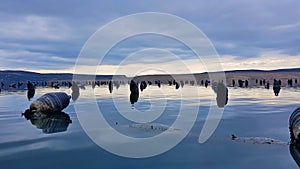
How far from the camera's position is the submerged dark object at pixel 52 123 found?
1471 centimetres

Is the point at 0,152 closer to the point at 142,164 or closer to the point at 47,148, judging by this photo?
the point at 47,148

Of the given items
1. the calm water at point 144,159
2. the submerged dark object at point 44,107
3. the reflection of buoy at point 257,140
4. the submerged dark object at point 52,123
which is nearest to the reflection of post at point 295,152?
the calm water at point 144,159

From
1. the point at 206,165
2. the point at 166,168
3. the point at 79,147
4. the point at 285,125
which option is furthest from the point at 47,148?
the point at 285,125

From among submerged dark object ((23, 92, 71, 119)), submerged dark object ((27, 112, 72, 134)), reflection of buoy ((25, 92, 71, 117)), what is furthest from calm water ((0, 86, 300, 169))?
reflection of buoy ((25, 92, 71, 117))

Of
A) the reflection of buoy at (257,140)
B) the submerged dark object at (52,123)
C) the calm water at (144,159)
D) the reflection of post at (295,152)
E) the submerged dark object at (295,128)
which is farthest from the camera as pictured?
the submerged dark object at (52,123)

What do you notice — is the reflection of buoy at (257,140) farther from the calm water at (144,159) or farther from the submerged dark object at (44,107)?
the submerged dark object at (44,107)

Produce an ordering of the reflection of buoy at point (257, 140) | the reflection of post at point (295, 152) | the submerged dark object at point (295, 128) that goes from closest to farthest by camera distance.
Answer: the reflection of post at point (295, 152)
the submerged dark object at point (295, 128)
the reflection of buoy at point (257, 140)

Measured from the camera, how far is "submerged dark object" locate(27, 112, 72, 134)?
14711 millimetres

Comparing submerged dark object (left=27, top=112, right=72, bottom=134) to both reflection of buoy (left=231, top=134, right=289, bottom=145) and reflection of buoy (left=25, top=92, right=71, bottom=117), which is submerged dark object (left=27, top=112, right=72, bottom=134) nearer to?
reflection of buoy (left=25, top=92, right=71, bottom=117)

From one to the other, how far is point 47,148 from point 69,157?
157cm

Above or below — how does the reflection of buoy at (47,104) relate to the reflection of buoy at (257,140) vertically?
above

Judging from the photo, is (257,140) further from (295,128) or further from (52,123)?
(52,123)

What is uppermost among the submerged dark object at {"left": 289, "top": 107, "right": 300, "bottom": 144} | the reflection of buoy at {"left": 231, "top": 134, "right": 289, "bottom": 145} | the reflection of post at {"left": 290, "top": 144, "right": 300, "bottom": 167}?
the submerged dark object at {"left": 289, "top": 107, "right": 300, "bottom": 144}

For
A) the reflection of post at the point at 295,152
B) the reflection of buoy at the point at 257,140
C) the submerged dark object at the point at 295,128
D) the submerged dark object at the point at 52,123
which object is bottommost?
the reflection of post at the point at 295,152
